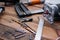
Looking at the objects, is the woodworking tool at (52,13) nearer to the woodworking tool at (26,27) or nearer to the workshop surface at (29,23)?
the workshop surface at (29,23)

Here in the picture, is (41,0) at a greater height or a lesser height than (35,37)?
greater

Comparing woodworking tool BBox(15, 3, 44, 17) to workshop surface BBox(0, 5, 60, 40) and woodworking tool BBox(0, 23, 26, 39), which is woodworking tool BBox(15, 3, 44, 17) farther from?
woodworking tool BBox(0, 23, 26, 39)

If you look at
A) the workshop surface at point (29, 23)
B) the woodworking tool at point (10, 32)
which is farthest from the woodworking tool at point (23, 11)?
the woodworking tool at point (10, 32)

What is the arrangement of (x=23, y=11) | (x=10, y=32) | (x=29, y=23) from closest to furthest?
(x=10, y=32) → (x=29, y=23) → (x=23, y=11)

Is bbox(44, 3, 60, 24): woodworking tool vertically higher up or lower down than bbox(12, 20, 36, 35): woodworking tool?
higher up

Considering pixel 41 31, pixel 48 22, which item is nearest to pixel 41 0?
pixel 48 22

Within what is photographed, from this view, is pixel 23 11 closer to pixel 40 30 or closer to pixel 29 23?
pixel 29 23

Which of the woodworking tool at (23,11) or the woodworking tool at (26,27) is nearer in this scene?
the woodworking tool at (26,27)

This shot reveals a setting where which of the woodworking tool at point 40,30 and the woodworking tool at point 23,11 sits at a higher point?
the woodworking tool at point 23,11

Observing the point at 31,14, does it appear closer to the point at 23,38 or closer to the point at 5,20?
the point at 5,20

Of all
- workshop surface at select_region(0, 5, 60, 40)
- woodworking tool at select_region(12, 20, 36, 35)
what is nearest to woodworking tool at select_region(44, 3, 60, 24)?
workshop surface at select_region(0, 5, 60, 40)

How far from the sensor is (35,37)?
2.17ft

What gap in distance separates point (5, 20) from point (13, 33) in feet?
0.56

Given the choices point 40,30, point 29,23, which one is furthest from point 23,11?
point 40,30
